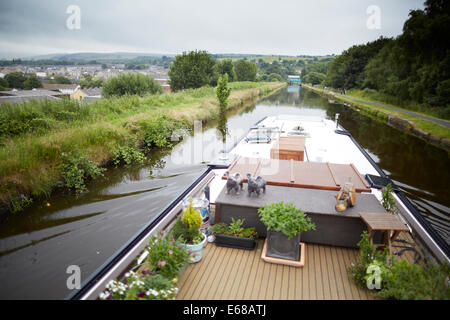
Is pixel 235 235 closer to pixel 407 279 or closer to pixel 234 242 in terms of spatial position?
pixel 234 242

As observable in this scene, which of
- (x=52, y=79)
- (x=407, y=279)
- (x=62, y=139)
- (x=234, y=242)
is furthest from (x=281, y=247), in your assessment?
(x=52, y=79)

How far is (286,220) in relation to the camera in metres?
3.09

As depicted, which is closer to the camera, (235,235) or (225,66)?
(235,235)

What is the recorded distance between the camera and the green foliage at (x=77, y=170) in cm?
730

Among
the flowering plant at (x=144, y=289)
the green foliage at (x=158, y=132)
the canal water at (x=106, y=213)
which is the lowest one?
the canal water at (x=106, y=213)

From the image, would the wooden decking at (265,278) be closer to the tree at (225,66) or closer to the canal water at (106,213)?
the canal water at (106,213)

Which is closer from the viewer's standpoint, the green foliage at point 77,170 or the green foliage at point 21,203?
the green foliage at point 21,203

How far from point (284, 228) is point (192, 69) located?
43147 millimetres

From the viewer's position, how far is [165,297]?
246 cm

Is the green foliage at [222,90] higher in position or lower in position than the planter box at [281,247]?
higher

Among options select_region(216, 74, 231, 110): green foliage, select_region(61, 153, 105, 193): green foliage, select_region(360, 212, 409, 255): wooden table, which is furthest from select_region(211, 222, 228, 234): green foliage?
select_region(216, 74, 231, 110): green foliage

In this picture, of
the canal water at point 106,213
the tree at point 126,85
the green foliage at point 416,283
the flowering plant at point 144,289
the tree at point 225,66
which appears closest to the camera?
the green foliage at point 416,283

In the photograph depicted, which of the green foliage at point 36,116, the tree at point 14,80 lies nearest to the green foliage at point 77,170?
the green foliage at point 36,116

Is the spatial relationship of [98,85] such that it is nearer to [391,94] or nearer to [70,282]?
[391,94]
